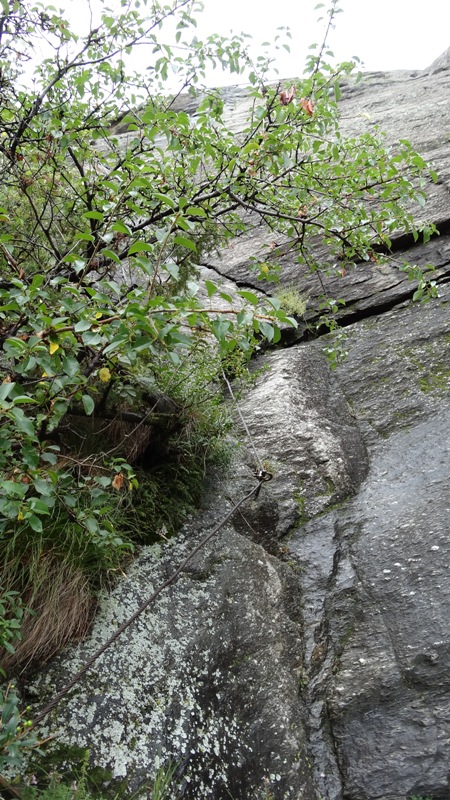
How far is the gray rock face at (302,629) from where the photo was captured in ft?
10.2

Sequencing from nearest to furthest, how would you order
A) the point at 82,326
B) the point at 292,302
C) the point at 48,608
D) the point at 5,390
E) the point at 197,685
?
the point at 5,390 → the point at 82,326 → the point at 48,608 → the point at 197,685 → the point at 292,302

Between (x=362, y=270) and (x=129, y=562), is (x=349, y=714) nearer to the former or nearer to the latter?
(x=129, y=562)

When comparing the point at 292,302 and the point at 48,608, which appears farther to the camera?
the point at 292,302

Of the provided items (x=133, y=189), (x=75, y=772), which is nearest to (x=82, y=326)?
(x=133, y=189)

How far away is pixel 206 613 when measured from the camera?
143 inches

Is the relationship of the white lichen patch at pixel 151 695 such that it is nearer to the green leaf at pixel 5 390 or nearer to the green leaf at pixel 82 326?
the green leaf at pixel 5 390

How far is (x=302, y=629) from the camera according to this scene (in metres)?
3.94

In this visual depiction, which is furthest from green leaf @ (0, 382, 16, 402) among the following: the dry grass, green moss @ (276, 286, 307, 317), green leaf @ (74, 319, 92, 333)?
green moss @ (276, 286, 307, 317)

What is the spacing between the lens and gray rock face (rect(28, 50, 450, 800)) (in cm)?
310

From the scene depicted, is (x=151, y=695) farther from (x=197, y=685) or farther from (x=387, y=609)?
A: (x=387, y=609)

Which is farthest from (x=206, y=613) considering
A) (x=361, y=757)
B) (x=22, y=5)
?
Result: (x=22, y=5)

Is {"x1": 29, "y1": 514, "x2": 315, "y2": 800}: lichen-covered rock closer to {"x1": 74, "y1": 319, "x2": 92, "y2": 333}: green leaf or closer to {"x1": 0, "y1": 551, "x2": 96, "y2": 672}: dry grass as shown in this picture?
{"x1": 0, "y1": 551, "x2": 96, "y2": 672}: dry grass

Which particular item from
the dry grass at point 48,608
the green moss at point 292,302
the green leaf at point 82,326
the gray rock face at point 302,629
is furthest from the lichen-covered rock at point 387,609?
the green leaf at point 82,326

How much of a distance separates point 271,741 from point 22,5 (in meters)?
4.55
